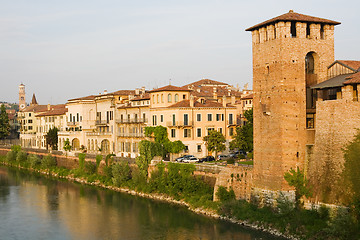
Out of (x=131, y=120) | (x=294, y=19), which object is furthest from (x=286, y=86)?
(x=131, y=120)

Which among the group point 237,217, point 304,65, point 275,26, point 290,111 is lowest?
point 237,217

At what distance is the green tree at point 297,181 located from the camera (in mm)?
29375

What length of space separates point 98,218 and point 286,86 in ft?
53.6

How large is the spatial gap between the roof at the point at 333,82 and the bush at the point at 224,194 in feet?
29.8

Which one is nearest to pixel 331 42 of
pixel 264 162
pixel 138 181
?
pixel 264 162

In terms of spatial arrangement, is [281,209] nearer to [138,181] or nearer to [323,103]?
[323,103]

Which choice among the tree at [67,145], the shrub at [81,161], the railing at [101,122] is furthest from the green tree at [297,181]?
the tree at [67,145]

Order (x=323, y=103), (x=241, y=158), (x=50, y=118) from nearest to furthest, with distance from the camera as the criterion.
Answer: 1. (x=323, y=103)
2. (x=241, y=158)
3. (x=50, y=118)

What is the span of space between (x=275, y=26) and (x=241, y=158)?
1646 cm

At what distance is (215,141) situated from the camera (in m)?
48.7

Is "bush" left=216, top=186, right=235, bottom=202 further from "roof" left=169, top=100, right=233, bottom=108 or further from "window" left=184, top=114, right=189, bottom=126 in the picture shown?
"roof" left=169, top=100, right=233, bottom=108

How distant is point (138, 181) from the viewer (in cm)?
4400

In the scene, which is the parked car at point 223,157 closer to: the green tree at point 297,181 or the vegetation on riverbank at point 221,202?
the vegetation on riverbank at point 221,202

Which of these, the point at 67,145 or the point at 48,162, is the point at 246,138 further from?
the point at 67,145
